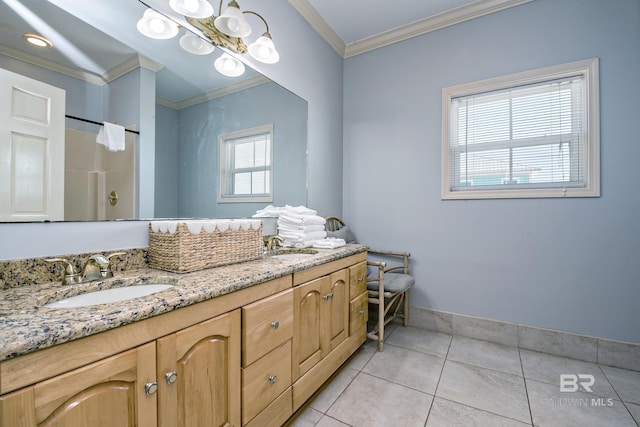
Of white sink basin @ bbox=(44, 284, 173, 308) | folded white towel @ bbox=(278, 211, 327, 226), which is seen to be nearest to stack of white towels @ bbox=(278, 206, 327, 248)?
folded white towel @ bbox=(278, 211, 327, 226)

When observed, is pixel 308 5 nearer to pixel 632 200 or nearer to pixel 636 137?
pixel 636 137

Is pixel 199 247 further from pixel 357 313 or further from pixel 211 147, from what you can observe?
pixel 357 313

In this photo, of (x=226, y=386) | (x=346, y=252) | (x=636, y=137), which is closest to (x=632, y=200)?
(x=636, y=137)

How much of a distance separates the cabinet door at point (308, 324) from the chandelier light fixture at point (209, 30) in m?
1.39

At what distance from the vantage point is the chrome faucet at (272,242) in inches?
75.8

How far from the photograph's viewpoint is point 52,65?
1010 millimetres

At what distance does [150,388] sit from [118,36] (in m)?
1.38

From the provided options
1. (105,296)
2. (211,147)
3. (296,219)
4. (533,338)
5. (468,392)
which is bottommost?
(468,392)

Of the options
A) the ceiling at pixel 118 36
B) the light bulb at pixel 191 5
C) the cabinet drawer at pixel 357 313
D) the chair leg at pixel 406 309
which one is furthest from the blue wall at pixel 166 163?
the chair leg at pixel 406 309

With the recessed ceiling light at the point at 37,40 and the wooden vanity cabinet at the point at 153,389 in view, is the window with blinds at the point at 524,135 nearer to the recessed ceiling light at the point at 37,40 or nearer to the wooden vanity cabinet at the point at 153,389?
the wooden vanity cabinet at the point at 153,389

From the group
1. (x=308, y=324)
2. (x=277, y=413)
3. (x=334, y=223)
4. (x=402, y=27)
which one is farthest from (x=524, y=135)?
(x=277, y=413)

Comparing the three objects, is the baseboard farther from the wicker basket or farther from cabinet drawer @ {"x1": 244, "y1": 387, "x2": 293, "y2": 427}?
the wicker basket

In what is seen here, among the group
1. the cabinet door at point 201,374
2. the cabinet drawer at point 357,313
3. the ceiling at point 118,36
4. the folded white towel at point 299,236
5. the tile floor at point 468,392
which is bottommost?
the tile floor at point 468,392

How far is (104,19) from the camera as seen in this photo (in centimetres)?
116
